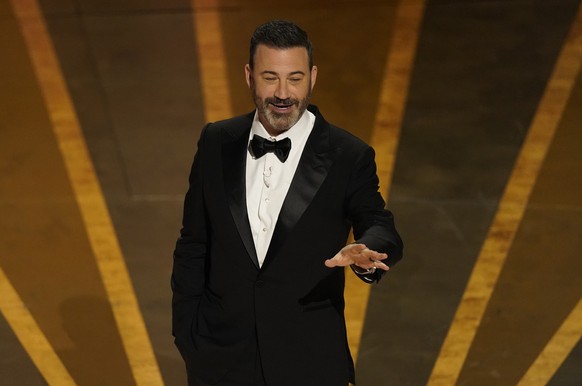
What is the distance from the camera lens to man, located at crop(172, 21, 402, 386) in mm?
1750

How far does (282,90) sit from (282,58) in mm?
63

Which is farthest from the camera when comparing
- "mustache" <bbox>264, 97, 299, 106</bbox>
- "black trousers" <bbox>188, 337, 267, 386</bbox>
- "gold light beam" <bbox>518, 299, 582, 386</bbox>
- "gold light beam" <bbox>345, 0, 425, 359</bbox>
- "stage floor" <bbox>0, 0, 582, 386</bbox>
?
"gold light beam" <bbox>345, 0, 425, 359</bbox>

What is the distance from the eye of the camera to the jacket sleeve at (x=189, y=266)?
1.90m

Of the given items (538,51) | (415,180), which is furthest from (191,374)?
(538,51)

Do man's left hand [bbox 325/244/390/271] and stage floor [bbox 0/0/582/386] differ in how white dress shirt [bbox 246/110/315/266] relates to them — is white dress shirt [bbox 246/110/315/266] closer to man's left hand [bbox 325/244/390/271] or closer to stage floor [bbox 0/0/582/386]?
man's left hand [bbox 325/244/390/271]

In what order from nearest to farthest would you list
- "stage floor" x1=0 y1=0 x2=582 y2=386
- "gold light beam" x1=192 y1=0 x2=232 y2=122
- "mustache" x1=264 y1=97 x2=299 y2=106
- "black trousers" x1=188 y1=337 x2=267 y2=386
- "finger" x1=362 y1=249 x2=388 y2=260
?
1. "finger" x1=362 y1=249 x2=388 y2=260
2. "mustache" x1=264 y1=97 x2=299 y2=106
3. "black trousers" x1=188 y1=337 x2=267 y2=386
4. "stage floor" x1=0 y1=0 x2=582 y2=386
5. "gold light beam" x1=192 y1=0 x2=232 y2=122

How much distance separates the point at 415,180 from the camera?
10.9 ft

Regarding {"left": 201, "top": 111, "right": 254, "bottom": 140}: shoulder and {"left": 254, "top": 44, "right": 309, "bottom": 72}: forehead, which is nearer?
{"left": 254, "top": 44, "right": 309, "bottom": 72}: forehead

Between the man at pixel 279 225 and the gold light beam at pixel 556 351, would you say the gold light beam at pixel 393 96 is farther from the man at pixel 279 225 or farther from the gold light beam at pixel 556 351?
the man at pixel 279 225

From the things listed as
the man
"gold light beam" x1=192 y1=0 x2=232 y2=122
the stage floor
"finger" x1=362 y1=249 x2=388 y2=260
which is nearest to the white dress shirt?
the man

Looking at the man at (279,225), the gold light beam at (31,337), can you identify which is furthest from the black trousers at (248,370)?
the gold light beam at (31,337)

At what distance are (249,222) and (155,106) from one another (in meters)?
1.90

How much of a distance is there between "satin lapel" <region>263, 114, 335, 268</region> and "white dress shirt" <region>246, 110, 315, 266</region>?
0.03 meters

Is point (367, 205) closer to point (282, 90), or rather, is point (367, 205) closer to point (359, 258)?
point (359, 258)
